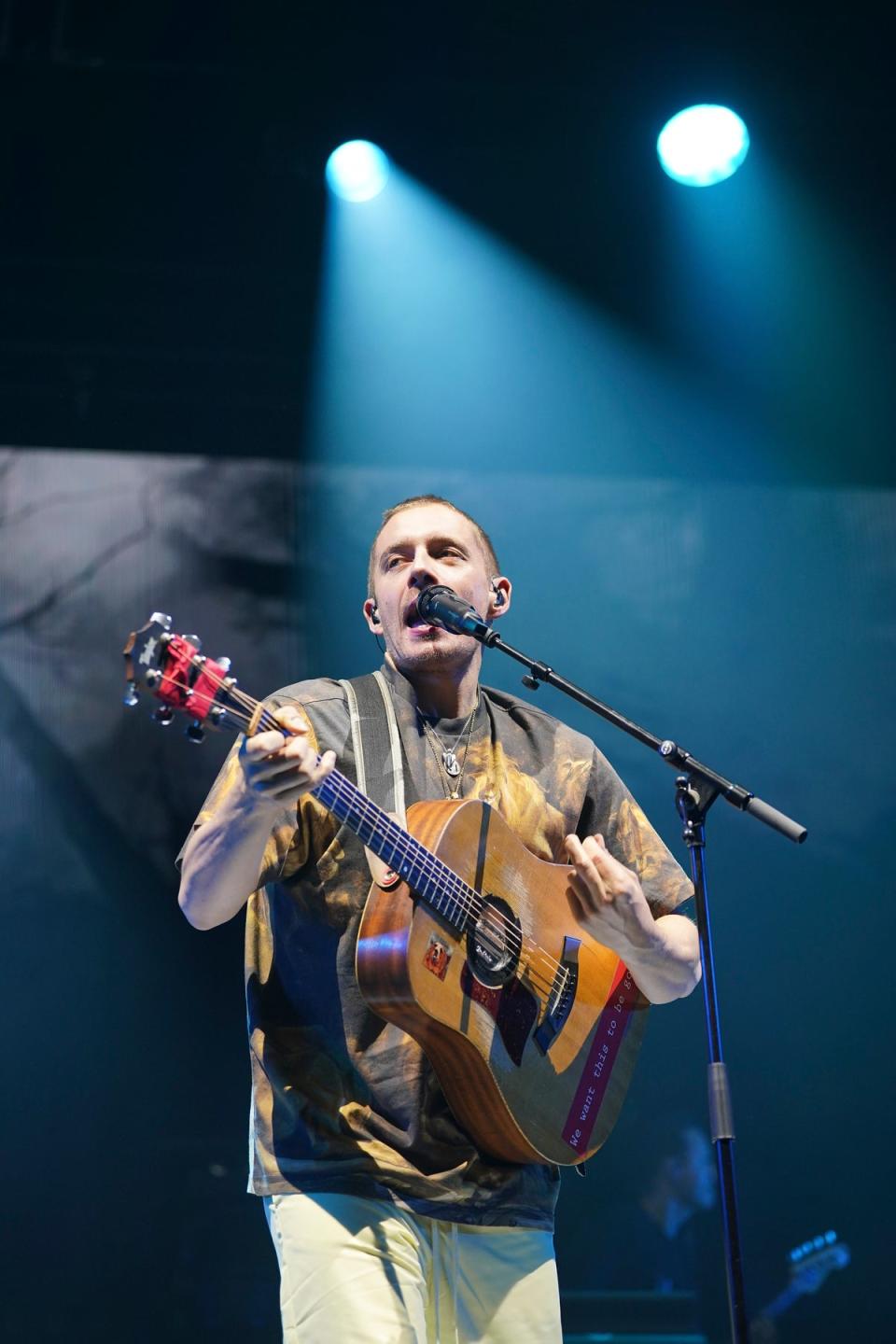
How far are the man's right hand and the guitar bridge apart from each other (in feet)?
2.82

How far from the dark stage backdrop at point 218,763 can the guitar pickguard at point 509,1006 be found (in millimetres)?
2565

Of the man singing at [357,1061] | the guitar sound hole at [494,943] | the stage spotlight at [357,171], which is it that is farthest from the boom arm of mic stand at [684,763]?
the stage spotlight at [357,171]

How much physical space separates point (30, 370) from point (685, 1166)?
435 cm

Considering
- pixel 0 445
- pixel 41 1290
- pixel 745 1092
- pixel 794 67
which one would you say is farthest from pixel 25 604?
pixel 794 67

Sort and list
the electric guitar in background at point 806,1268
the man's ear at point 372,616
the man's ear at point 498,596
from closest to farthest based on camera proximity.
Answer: the man's ear at point 372,616 → the man's ear at point 498,596 → the electric guitar in background at point 806,1268

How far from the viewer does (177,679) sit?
2260 millimetres

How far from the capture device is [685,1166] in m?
5.29

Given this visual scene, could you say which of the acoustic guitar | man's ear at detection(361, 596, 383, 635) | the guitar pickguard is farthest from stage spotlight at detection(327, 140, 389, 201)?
the guitar pickguard

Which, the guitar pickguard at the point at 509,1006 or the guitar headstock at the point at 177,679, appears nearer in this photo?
the guitar headstock at the point at 177,679

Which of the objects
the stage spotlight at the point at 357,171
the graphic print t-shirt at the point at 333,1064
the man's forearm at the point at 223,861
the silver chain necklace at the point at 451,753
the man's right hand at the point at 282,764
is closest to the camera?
the man's right hand at the point at 282,764

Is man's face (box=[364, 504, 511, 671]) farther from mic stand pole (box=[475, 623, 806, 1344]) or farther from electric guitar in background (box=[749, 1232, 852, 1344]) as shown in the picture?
electric guitar in background (box=[749, 1232, 852, 1344])

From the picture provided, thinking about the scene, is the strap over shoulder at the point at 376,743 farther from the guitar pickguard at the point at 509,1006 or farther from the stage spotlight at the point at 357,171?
the stage spotlight at the point at 357,171

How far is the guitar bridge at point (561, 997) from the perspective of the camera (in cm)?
277

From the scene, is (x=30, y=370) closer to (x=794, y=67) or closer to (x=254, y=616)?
(x=254, y=616)
